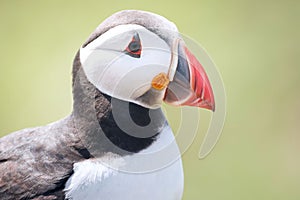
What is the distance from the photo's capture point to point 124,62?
288 centimetres

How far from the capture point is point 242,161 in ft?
17.1

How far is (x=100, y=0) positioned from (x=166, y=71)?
376 cm

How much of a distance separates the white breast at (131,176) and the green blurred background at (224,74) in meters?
1.74

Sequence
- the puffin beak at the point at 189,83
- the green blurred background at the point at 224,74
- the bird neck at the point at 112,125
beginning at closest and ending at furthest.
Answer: the puffin beak at the point at 189,83
the bird neck at the point at 112,125
the green blurred background at the point at 224,74

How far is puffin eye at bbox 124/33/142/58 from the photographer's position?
2.86m

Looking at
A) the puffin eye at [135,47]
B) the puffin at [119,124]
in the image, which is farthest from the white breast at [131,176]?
the puffin eye at [135,47]

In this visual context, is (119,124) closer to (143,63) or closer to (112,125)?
(112,125)

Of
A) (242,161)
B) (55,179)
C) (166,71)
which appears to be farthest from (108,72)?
(242,161)

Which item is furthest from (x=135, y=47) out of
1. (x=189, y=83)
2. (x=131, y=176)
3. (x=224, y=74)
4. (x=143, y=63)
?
(x=224, y=74)

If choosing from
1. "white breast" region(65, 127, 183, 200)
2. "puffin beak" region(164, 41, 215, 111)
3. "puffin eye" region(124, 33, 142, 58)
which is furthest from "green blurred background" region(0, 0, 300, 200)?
"puffin eye" region(124, 33, 142, 58)

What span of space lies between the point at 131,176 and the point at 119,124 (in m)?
0.21

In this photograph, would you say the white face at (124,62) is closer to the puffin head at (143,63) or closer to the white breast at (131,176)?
the puffin head at (143,63)

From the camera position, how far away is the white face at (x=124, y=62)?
9.37ft

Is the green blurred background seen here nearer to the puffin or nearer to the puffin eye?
the puffin
